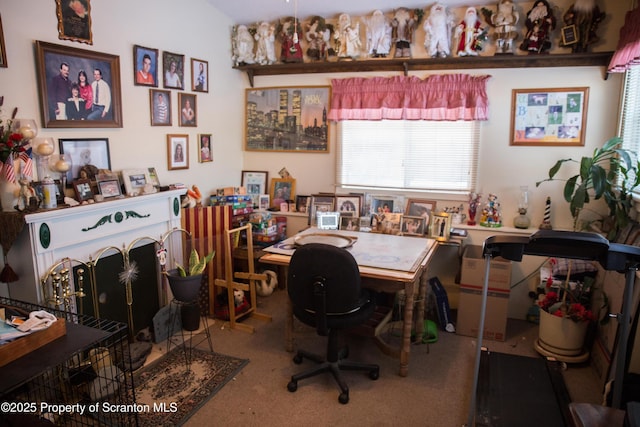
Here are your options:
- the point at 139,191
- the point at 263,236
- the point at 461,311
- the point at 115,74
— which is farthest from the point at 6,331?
the point at 461,311

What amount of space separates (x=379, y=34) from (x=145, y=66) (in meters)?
1.99

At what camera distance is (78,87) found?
2.88 metres

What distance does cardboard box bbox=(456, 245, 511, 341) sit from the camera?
11.1ft

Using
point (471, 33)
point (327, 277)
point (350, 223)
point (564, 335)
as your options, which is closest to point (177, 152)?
point (350, 223)

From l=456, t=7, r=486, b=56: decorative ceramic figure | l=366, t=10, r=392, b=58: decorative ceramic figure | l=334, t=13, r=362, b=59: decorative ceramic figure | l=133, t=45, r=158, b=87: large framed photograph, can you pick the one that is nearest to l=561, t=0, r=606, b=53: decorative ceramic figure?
l=456, t=7, r=486, b=56: decorative ceramic figure

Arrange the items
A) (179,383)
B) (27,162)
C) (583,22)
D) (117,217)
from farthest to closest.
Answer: (583,22)
(117,217)
(179,383)
(27,162)

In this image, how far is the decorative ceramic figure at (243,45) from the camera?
4.33 metres

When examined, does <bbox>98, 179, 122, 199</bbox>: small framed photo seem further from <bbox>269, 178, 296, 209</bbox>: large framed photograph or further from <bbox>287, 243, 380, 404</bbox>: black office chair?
<bbox>269, 178, 296, 209</bbox>: large framed photograph

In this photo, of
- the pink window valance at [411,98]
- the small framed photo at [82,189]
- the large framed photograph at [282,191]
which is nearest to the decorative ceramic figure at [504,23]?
the pink window valance at [411,98]

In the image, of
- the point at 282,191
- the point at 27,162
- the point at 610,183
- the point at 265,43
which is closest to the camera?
the point at 27,162

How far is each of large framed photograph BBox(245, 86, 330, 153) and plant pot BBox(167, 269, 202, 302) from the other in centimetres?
205

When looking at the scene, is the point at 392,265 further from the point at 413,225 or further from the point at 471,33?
the point at 471,33

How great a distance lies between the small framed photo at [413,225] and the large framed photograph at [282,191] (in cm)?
130

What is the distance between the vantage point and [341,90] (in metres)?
4.22
